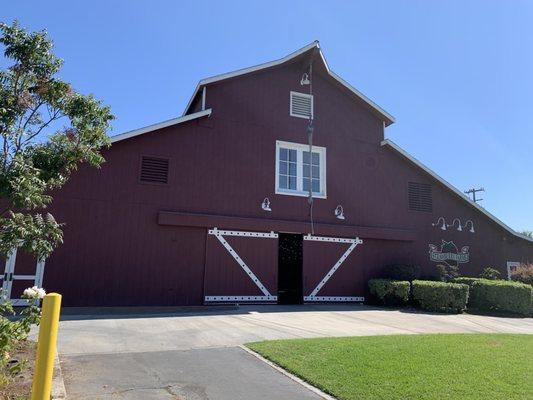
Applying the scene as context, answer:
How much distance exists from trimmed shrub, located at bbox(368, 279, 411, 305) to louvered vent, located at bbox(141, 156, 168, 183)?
8.08 meters

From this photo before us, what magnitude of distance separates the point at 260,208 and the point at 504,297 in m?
8.87

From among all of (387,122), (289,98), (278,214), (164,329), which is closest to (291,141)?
(289,98)

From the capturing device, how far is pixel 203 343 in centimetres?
858

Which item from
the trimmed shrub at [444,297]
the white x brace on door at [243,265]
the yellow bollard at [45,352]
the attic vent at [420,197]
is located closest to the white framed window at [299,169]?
the white x brace on door at [243,265]

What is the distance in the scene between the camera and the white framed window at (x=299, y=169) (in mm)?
16688

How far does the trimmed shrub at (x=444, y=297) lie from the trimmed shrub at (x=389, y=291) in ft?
1.99

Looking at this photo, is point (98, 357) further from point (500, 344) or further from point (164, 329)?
point (500, 344)

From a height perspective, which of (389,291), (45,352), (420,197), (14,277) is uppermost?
(420,197)

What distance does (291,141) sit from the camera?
17.0 metres

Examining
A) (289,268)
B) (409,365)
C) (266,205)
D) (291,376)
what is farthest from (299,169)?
(291,376)

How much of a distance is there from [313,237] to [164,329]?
25.6 feet

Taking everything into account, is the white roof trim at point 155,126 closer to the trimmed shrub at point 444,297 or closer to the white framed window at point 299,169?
the white framed window at point 299,169

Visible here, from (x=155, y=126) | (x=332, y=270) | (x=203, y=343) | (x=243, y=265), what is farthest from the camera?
(x=332, y=270)

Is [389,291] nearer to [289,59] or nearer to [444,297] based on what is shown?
[444,297]
